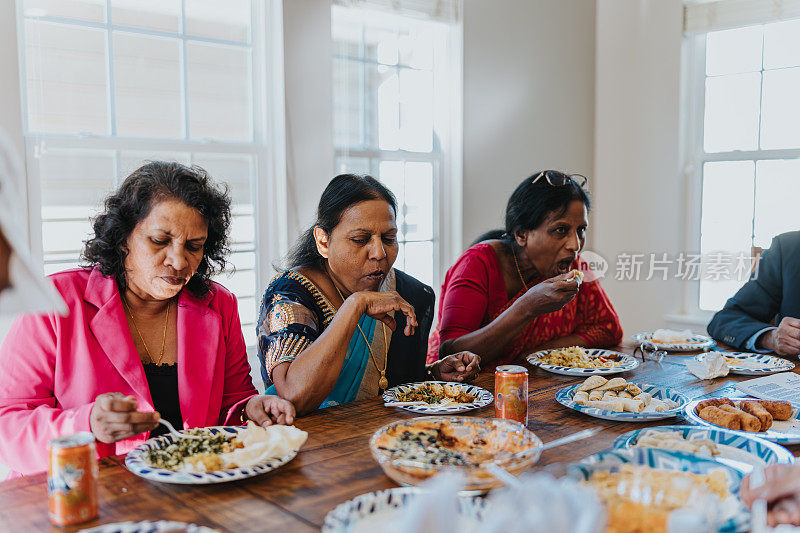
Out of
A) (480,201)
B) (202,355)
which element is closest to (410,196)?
(480,201)

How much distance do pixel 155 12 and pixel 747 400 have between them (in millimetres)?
2760

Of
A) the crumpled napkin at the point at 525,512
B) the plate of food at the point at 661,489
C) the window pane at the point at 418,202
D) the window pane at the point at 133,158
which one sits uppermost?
the window pane at the point at 133,158

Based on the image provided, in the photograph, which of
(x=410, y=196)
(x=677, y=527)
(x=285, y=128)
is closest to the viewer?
(x=677, y=527)

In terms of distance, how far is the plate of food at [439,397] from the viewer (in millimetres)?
1628

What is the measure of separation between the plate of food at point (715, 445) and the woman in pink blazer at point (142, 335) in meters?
0.79

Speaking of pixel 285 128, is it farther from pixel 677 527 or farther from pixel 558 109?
pixel 677 527

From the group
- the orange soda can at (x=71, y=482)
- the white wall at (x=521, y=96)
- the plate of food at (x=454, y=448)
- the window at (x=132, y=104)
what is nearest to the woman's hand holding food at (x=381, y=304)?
the plate of food at (x=454, y=448)

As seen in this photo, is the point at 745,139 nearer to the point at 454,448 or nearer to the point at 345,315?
the point at 345,315

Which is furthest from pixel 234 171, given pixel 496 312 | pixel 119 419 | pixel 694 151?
pixel 694 151

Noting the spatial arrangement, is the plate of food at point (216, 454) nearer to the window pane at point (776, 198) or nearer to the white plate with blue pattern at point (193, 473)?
the white plate with blue pattern at point (193, 473)

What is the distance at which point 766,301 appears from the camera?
8.96 ft

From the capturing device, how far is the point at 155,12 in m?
2.94

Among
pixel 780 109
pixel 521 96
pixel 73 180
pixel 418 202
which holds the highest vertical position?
pixel 521 96

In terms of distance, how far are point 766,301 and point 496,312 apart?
45.2 inches
